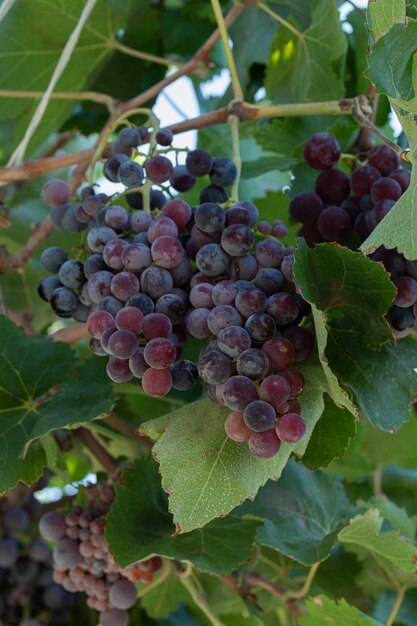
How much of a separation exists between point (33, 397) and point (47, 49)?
2.21ft

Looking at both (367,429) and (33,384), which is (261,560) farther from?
(33,384)

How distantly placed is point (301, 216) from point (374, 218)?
114 mm

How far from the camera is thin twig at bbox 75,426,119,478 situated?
1.35m

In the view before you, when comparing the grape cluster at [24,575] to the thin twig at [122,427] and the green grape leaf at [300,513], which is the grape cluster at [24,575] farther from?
the green grape leaf at [300,513]

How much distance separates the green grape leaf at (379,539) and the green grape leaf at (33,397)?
0.35 m

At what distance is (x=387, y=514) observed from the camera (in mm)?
1442

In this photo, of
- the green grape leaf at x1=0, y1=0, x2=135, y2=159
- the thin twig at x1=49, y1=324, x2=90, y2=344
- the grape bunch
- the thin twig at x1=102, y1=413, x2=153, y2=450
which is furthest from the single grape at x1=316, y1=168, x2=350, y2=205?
the green grape leaf at x1=0, y1=0, x2=135, y2=159

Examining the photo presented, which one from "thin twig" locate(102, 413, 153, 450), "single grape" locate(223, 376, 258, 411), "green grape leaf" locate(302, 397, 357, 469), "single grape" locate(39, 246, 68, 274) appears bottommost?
"thin twig" locate(102, 413, 153, 450)

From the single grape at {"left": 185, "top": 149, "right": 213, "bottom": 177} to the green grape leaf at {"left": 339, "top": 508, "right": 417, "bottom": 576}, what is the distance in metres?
0.47

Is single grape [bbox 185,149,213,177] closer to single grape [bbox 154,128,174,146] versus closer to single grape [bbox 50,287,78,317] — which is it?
single grape [bbox 154,128,174,146]

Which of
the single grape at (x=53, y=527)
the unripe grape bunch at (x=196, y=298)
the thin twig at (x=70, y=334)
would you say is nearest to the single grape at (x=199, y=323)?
the unripe grape bunch at (x=196, y=298)

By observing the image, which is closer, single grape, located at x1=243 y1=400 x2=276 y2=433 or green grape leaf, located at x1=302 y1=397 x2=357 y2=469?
single grape, located at x1=243 y1=400 x2=276 y2=433

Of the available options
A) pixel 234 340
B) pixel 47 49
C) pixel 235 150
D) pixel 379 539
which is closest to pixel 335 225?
pixel 235 150

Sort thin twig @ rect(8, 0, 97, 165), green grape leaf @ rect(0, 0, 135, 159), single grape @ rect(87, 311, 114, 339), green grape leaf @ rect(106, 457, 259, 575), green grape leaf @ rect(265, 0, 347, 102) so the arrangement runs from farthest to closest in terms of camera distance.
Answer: green grape leaf @ rect(0, 0, 135, 159), green grape leaf @ rect(265, 0, 347, 102), thin twig @ rect(8, 0, 97, 165), green grape leaf @ rect(106, 457, 259, 575), single grape @ rect(87, 311, 114, 339)
